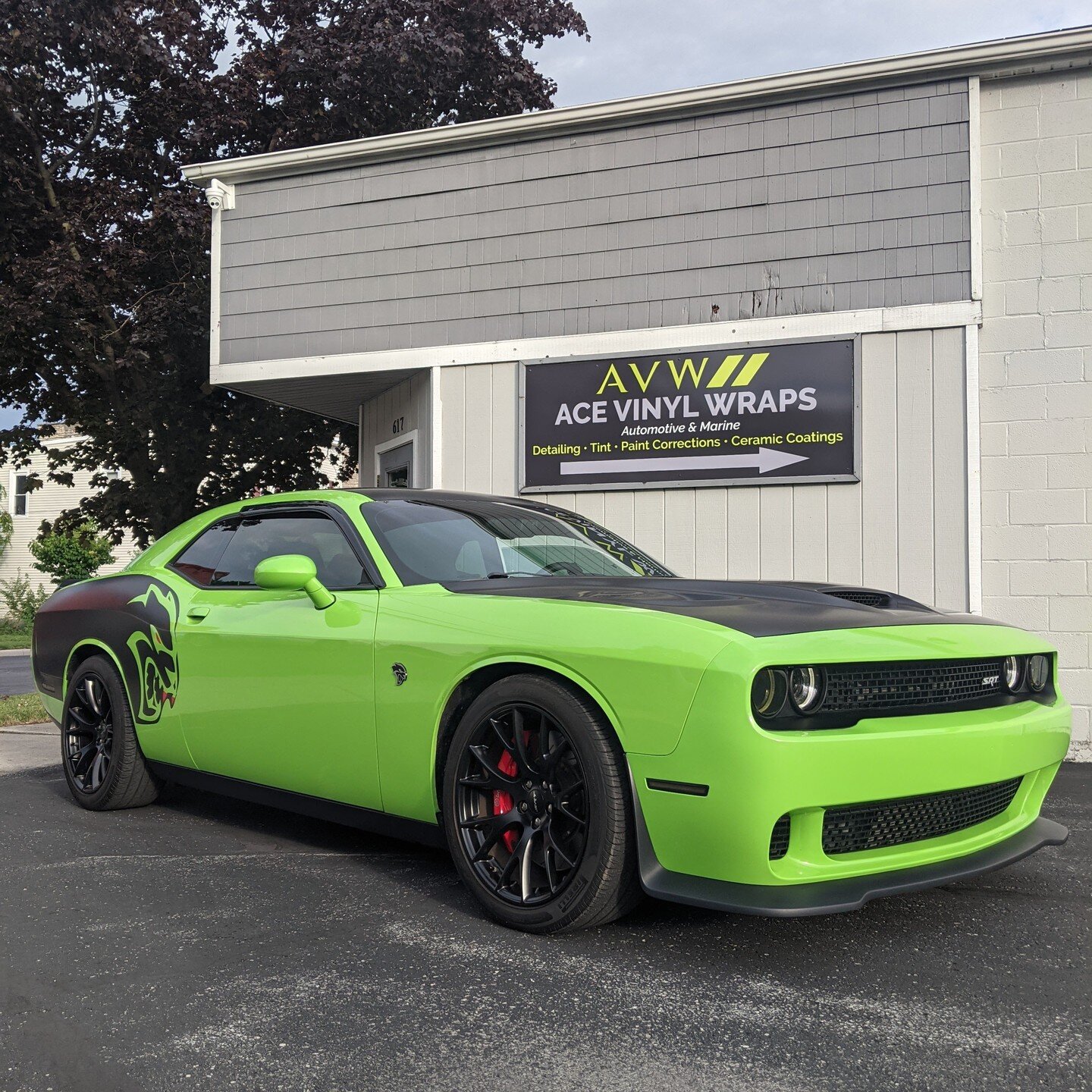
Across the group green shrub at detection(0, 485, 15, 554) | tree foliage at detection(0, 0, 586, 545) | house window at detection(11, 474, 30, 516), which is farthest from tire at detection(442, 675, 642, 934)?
house window at detection(11, 474, 30, 516)

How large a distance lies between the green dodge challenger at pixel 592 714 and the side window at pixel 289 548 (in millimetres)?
11

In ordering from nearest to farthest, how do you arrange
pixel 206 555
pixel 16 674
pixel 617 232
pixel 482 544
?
pixel 482 544 → pixel 206 555 → pixel 617 232 → pixel 16 674

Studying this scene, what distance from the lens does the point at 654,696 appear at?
2975mm

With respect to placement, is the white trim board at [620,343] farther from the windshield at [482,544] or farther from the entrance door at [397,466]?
the windshield at [482,544]

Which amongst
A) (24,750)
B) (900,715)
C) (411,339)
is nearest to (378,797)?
(900,715)

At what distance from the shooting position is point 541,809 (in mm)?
3244

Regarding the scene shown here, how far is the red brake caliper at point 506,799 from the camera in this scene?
11.0 feet

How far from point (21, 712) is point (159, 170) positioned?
10264mm

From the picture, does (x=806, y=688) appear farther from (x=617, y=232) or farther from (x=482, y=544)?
(x=617, y=232)

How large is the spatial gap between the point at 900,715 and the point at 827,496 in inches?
204

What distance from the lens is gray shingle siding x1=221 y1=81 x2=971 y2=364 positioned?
804 cm

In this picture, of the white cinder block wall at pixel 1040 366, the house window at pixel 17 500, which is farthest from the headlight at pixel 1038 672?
the house window at pixel 17 500

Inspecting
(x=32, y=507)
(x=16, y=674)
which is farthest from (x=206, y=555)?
(x=32, y=507)

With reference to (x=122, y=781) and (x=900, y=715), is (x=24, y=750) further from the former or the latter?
(x=900, y=715)
